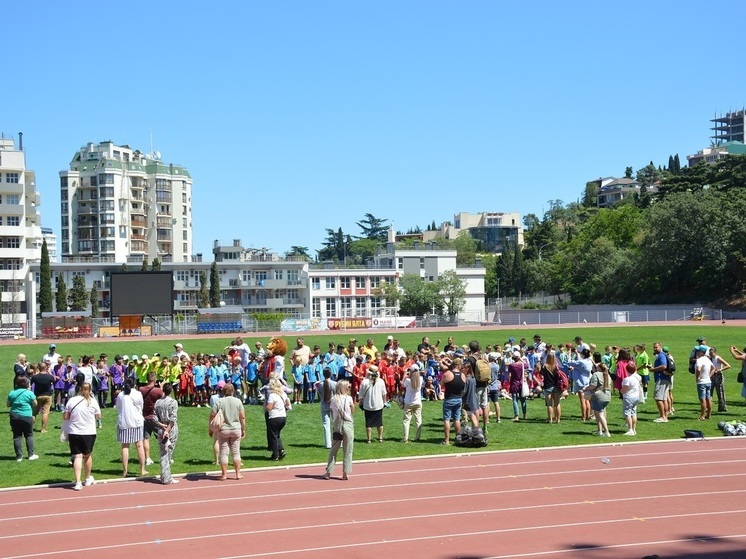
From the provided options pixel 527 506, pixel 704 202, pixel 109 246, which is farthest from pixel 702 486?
pixel 109 246

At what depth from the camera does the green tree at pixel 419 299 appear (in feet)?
310

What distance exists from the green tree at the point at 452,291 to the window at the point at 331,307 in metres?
12.3

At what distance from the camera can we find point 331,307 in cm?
10212

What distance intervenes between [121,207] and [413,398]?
11281 centimetres

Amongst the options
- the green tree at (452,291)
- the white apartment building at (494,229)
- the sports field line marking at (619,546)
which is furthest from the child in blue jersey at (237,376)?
the white apartment building at (494,229)

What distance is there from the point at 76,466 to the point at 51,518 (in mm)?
1735

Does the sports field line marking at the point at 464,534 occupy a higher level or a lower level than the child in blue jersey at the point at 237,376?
lower

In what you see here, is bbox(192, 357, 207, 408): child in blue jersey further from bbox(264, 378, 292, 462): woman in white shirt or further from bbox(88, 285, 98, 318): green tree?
bbox(88, 285, 98, 318): green tree

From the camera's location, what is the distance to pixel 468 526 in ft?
→ 42.6

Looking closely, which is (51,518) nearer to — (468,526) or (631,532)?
(468,526)

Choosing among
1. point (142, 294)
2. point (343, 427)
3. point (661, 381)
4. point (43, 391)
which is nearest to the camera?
point (343, 427)

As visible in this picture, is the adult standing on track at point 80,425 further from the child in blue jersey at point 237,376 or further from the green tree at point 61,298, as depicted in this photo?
the green tree at point 61,298

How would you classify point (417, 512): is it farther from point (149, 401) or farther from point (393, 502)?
point (149, 401)

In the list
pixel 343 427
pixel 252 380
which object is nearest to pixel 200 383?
pixel 252 380
